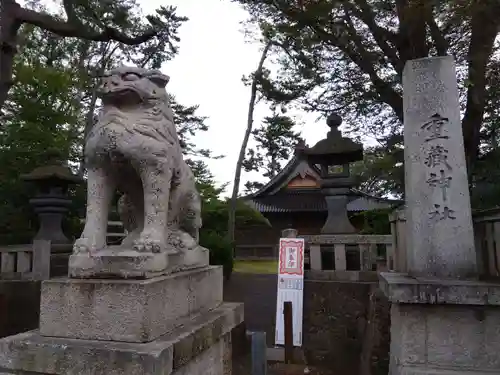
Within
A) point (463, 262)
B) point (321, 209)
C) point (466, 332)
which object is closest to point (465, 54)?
point (463, 262)

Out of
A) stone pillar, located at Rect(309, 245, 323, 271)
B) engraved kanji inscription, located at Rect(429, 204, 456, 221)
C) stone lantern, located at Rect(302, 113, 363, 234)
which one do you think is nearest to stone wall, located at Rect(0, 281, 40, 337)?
stone pillar, located at Rect(309, 245, 323, 271)

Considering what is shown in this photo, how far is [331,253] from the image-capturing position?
23.3ft

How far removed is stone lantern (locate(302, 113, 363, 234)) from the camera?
7887 millimetres

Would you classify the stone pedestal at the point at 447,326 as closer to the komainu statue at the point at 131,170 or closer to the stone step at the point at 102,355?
the stone step at the point at 102,355

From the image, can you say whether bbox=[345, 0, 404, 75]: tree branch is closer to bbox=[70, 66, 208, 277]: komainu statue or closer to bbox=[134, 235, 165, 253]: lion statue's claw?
bbox=[70, 66, 208, 277]: komainu statue

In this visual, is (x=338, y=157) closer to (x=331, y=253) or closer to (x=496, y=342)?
(x=331, y=253)

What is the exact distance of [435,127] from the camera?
3.90 meters

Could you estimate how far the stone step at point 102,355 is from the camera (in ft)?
5.64

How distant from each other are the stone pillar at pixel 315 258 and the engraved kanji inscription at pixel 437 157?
345cm

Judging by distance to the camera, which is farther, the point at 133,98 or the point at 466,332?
the point at 466,332

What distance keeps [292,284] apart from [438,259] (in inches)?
108

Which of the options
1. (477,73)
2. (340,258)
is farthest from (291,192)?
(340,258)

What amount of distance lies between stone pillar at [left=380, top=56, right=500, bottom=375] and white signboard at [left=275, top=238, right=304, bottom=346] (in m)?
2.12

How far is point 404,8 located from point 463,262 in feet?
20.7
